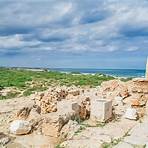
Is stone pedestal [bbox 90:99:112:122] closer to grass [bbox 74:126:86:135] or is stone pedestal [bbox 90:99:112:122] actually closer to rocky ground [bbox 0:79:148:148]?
rocky ground [bbox 0:79:148:148]

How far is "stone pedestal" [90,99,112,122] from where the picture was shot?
404 inches

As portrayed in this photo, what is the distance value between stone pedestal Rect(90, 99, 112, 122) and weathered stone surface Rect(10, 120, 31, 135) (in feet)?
6.85

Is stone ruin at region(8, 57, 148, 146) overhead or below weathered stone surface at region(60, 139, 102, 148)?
overhead

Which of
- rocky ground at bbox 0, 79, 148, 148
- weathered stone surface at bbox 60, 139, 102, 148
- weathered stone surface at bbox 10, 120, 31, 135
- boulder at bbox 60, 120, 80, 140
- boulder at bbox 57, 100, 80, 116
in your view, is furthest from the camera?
boulder at bbox 57, 100, 80, 116

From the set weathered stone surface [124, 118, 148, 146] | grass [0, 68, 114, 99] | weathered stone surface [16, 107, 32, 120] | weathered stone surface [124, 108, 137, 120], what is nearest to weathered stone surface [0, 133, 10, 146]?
weathered stone surface [16, 107, 32, 120]

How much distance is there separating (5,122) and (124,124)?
3511 mm

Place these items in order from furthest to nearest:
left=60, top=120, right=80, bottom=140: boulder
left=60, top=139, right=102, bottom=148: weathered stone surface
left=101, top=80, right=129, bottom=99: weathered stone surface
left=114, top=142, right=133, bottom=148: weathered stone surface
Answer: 1. left=101, top=80, right=129, bottom=99: weathered stone surface
2. left=60, top=120, right=80, bottom=140: boulder
3. left=60, top=139, right=102, bottom=148: weathered stone surface
4. left=114, top=142, right=133, bottom=148: weathered stone surface

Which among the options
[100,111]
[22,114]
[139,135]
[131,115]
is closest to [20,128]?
[22,114]

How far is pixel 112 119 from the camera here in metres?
10.7

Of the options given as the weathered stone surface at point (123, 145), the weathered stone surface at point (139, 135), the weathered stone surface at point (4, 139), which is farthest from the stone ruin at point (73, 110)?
the weathered stone surface at point (123, 145)

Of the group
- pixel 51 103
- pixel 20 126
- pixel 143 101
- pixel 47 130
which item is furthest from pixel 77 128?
pixel 143 101

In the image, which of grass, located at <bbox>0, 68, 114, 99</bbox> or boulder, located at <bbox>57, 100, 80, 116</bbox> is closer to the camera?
boulder, located at <bbox>57, 100, 80, 116</bbox>

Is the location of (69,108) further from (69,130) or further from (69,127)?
(69,130)

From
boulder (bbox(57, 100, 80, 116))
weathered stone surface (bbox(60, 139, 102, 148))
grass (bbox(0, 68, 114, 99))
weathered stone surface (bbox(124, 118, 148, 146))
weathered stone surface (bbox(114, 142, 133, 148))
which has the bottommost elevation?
weathered stone surface (bbox(60, 139, 102, 148))
